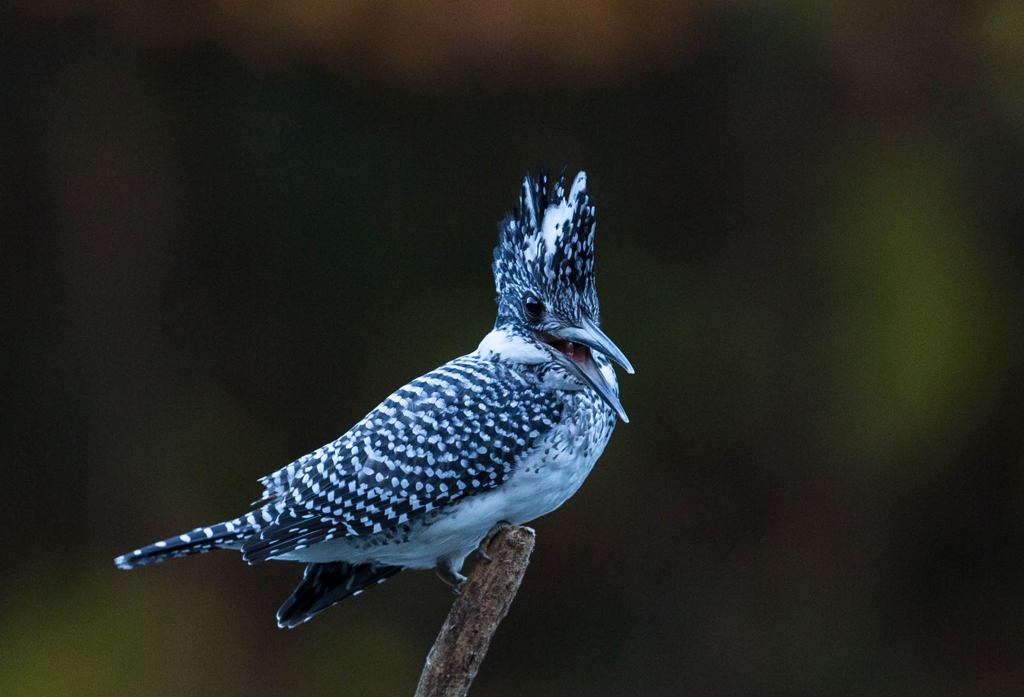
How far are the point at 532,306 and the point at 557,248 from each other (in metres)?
0.11

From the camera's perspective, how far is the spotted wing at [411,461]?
4.79 feet

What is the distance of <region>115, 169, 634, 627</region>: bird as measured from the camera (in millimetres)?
1462

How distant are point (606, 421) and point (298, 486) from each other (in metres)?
0.54

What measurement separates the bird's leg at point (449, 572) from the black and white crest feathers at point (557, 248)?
0.48m

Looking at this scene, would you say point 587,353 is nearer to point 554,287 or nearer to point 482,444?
point 554,287

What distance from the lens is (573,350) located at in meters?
1.60

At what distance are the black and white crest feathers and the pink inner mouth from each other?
0.25 ft

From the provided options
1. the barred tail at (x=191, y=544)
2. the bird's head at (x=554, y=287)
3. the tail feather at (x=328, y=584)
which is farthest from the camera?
the tail feather at (x=328, y=584)

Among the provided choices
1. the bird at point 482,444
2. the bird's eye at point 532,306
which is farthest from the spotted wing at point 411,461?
the bird's eye at point 532,306

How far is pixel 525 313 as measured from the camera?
1570mm

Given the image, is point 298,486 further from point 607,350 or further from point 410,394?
point 607,350

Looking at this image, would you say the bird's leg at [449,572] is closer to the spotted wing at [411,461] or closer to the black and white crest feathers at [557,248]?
the spotted wing at [411,461]

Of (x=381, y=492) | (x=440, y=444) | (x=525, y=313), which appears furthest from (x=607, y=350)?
(x=381, y=492)

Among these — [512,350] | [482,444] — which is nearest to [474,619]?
[482,444]
